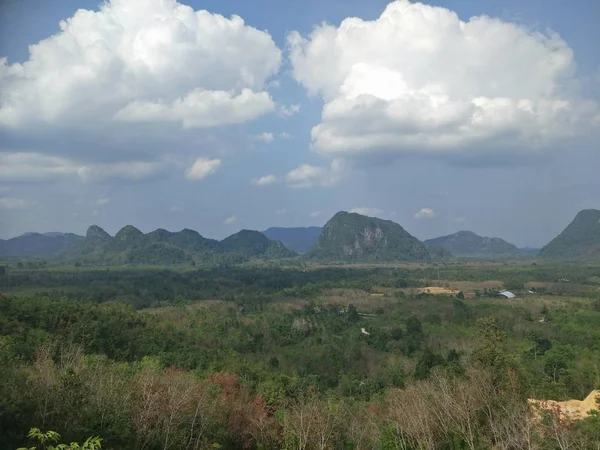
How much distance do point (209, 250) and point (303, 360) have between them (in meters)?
148

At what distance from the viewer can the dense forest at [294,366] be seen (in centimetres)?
1512

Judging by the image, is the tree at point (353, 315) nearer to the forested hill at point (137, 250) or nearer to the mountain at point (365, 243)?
the forested hill at point (137, 250)

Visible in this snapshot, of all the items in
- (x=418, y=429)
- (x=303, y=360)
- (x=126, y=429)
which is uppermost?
(x=126, y=429)

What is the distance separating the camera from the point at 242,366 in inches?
1337

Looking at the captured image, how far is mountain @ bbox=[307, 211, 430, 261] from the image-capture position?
591 ft

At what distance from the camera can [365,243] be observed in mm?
184250

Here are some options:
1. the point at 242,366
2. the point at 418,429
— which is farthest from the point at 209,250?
the point at 418,429

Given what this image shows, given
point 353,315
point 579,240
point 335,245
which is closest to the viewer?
point 353,315

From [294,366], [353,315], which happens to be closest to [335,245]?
[353,315]

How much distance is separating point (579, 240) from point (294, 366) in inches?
6582

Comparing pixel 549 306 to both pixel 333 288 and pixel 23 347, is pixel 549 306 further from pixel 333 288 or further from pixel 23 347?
pixel 23 347

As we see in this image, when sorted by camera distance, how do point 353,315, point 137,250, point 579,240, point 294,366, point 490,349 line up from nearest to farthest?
point 490,349
point 294,366
point 353,315
point 137,250
point 579,240

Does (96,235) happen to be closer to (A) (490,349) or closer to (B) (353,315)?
(B) (353,315)

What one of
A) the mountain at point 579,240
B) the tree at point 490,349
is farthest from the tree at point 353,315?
the mountain at point 579,240
